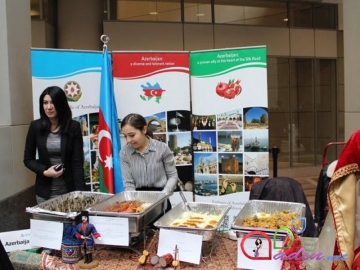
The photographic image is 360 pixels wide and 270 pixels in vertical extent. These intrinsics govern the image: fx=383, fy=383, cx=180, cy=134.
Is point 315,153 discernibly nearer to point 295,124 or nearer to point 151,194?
point 295,124

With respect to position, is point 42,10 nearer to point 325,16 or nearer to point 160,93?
point 160,93

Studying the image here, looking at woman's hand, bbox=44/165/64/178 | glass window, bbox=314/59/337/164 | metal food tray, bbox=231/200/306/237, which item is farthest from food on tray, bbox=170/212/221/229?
glass window, bbox=314/59/337/164

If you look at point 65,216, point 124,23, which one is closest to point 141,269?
point 65,216

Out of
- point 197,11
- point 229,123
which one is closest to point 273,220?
point 229,123

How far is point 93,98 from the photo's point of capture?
3.48 metres

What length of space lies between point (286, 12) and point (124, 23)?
3426mm

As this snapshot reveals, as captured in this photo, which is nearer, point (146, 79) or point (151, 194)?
point (151, 194)

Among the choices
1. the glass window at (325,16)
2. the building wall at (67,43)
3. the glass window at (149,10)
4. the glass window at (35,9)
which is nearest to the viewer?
the building wall at (67,43)

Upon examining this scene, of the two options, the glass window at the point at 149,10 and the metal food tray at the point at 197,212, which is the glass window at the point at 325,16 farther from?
the metal food tray at the point at 197,212

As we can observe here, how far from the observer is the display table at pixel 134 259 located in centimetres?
169

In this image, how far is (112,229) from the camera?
1.76 m

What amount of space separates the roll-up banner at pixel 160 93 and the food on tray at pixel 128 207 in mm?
1654

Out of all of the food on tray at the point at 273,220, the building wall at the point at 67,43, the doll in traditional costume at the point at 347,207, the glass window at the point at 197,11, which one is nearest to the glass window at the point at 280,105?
the building wall at the point at 67,43

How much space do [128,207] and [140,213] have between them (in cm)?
17
